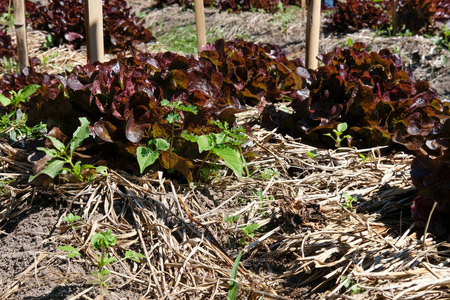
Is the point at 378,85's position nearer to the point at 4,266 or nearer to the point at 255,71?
the point at 255,71

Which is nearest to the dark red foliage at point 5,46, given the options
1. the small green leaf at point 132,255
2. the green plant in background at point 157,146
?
the green plant in background at point 157,146

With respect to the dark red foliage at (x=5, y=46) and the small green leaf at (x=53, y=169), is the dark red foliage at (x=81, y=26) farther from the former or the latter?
the small green leaf at (x=53, y=169)

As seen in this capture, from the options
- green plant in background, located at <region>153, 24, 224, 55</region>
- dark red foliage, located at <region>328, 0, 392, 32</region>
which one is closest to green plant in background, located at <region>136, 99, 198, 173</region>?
green plant in background, located at <region>153, 24, 224, 55</region>

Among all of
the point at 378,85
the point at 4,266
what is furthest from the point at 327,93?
the point at 4,266

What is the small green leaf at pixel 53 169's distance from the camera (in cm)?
221

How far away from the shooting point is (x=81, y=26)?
6.13m

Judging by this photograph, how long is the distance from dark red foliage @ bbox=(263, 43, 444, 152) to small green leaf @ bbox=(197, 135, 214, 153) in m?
0.86

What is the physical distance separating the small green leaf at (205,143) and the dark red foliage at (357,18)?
5.54m

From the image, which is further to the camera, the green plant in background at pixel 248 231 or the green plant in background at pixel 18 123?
the green plant in background at pixel 18 123

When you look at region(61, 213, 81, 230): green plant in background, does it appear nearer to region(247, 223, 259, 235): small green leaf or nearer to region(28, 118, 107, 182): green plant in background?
region(28, 118, 107, 182): green plant in background

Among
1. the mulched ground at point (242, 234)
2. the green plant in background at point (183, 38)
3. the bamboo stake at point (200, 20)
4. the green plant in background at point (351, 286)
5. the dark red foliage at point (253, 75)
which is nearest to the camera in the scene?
the green plant in background at point (351, 286)

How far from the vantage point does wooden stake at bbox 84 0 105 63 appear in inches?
124

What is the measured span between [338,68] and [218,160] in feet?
4.05

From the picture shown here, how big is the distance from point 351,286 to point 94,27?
2354 mm
